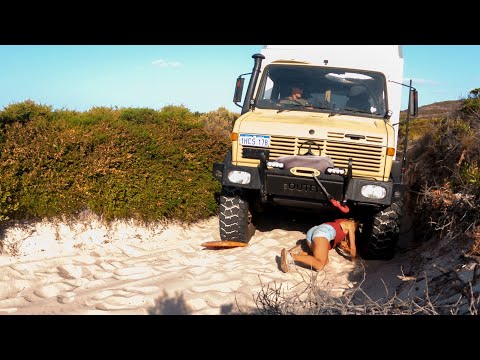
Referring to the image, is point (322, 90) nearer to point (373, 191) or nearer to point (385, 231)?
point (373, 191)

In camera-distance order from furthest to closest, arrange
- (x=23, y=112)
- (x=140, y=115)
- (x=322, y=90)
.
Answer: (x=140, y=115) < (x=23, y=112) < (x=322, y=90)

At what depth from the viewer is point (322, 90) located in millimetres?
6410

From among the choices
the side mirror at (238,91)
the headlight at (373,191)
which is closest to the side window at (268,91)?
the side mirror at (238,91)

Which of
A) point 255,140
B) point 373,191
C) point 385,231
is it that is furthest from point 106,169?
point 385,231

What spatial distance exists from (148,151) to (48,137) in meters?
1.39

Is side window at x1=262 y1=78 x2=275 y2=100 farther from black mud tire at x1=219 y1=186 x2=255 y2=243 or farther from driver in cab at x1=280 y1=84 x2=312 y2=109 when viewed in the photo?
black mud tire at x1=219 y1=186 x2=255 y2=243

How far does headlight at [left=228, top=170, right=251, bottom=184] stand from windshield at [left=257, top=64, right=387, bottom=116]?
3.82 feet

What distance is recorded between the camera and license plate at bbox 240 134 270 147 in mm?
5586

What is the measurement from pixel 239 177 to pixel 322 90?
1.77m

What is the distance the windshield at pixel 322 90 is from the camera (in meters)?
6.27

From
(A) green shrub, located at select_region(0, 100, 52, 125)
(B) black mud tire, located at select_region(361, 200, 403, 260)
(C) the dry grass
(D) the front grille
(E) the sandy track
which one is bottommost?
(E) the sandy track

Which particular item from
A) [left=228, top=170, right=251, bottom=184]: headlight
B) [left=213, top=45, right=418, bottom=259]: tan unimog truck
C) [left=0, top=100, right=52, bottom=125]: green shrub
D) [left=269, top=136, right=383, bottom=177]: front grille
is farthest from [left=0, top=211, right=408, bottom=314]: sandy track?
[left=0, top=100, right=52, bottom=125]: green shrub
